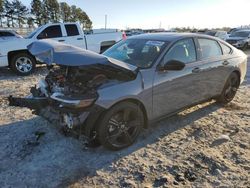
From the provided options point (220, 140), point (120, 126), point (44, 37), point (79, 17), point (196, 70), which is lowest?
point (220, 140)

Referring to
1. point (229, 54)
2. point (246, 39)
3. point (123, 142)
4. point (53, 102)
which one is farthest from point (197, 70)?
point (246, 39)

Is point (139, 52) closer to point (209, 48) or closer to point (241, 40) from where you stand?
point (209, 48)

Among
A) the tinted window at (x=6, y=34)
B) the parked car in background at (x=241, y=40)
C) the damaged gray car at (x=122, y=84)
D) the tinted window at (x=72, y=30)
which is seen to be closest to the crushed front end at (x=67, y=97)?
the damaged gray car at (x=122, y=84)

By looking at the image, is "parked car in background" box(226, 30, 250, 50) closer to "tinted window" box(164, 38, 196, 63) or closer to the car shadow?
"tinted window" box(164, 38, 196, 63)

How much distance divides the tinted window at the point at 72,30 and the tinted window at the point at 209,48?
6.87 metres

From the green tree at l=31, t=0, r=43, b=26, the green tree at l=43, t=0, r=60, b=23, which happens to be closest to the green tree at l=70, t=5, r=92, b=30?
the green tree at l=43, t=0, r=60, b=23

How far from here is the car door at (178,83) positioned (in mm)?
4504

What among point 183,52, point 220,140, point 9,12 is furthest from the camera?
point 9,12

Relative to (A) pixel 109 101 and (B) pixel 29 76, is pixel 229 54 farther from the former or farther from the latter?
(B) pixel 29 76

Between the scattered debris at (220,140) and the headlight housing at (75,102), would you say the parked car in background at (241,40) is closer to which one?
the scattered debris at (220,140)

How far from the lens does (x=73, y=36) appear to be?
11.2 meters

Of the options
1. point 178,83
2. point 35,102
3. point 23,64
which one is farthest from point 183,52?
point 23,64

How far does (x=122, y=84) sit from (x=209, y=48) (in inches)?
96.8

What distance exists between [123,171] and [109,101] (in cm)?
96
